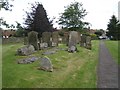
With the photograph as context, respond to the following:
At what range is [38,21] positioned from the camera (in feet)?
175

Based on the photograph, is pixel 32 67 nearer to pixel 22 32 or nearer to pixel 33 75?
pixel 33 75

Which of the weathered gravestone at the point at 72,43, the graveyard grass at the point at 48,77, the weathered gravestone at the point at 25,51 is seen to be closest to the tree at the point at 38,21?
the weathered gravestone at the point at 72,43

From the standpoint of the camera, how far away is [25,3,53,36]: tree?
174 feet

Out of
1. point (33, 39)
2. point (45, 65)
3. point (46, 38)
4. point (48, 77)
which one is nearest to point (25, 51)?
point (33, 39)

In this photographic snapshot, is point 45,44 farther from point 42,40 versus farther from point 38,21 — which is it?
point 38,21

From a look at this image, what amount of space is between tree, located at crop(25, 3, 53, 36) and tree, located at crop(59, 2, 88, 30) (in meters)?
26.3

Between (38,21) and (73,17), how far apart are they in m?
31.5

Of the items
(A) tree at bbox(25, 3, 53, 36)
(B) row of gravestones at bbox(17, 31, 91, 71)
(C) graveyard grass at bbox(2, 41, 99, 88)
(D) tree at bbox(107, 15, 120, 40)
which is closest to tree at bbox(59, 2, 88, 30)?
(D) tree at bbox(107, 15, 120, 40)

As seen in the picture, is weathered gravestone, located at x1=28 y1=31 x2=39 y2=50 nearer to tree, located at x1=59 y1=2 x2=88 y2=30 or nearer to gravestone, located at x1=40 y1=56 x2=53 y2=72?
gravestone, located at x1=40 y1=56 x2=53 y2=72

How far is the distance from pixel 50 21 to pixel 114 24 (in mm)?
26569

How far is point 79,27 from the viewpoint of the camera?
8156 cm

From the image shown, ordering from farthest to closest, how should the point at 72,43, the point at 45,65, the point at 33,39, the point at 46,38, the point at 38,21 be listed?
the point at 38,21
the point at 46,38
the point at 72,43
the point at 33,39
the point at 45,65

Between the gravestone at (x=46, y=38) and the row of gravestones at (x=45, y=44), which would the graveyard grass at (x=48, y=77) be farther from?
the gravestone at (x=46, y=38)

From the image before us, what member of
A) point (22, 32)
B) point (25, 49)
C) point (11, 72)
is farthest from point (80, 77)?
point (22, 32)
